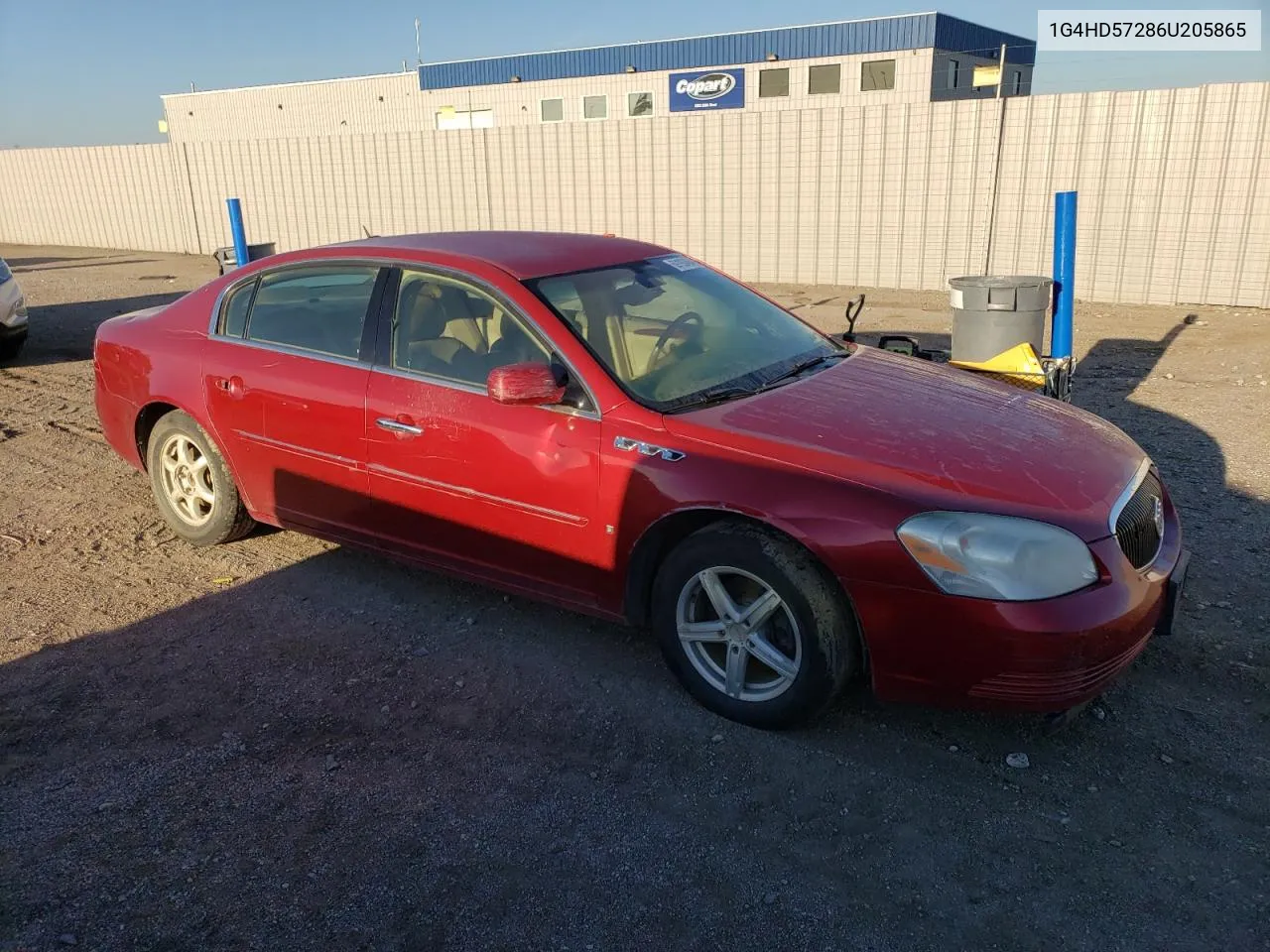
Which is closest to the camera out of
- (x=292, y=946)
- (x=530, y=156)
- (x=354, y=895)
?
(x=292, y=946)

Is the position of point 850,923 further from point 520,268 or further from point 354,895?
point 520,268

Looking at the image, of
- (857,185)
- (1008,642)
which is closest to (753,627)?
(1008,642)

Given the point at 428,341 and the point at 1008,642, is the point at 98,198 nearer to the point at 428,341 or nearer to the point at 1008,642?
the point at 428,341

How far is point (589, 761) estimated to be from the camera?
3322mm

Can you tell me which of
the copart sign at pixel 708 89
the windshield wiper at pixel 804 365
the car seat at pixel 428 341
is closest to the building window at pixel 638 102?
the copart sign at pixel 708 89

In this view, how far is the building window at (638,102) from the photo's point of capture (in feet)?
105

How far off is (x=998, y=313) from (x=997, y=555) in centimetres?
437

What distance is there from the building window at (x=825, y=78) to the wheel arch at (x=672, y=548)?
1151 inches

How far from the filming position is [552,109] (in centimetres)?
3284

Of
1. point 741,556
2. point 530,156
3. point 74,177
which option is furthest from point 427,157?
point 741,556

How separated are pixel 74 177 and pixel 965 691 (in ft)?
83.8

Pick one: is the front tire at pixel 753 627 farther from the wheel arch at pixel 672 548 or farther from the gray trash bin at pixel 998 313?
the gray trash bin at pixel 998 313

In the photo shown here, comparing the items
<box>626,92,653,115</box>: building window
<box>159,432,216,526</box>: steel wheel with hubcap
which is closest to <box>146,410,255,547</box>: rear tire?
<box>159,432,216,526</box>: steel wheel with hubcap

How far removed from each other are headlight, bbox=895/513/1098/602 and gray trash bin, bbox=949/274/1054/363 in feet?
13.5
